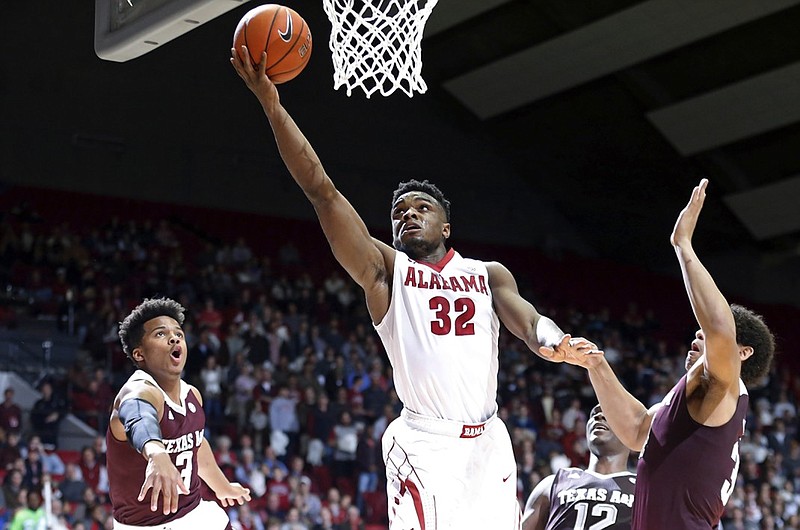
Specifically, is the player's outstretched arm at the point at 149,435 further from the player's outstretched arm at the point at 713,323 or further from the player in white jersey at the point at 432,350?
the player's outstretched arm at the point at 713,323

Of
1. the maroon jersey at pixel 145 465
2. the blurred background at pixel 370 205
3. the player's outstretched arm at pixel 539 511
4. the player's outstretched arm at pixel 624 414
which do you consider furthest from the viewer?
the blurred background at pixel 370 205

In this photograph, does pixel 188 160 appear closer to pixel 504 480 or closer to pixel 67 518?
pixel 67 518

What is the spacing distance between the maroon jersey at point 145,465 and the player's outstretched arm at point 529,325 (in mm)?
1639

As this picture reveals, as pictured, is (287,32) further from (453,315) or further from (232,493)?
(232,493)

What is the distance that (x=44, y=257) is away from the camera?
49.6 ft

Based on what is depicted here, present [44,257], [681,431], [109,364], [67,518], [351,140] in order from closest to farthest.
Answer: [681,431] < [67,518] < [109,364] < [44,257] < [351,140]

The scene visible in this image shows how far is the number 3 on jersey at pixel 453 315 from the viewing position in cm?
436

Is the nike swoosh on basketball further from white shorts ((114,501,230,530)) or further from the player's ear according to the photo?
white shorts ((114,501,230,530))

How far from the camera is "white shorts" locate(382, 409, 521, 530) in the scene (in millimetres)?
4219

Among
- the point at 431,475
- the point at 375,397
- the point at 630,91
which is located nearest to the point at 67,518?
the point at 375,397

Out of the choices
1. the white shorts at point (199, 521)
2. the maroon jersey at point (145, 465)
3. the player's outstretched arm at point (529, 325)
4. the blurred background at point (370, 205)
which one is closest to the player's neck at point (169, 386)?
the maroon jersey at point (145, 465)

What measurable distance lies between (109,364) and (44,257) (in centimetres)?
255

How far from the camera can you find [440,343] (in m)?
4.34

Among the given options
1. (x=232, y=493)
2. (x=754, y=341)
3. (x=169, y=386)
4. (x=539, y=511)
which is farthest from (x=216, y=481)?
(x=754, y=341)
